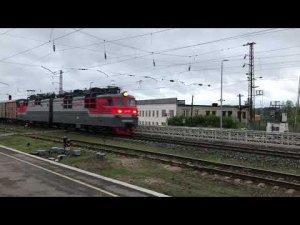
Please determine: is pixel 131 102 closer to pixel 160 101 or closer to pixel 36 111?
pixel 36 111

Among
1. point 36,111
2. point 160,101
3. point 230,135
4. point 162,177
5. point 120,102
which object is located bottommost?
point 162,177

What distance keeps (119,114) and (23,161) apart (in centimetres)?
1446

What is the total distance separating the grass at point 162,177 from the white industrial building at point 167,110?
59.1 meters

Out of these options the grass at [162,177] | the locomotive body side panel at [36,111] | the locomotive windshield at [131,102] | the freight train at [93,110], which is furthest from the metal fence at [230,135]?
the grass at [162,177]

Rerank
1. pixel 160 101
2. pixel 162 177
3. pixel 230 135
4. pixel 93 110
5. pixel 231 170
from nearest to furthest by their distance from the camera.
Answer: pixel 162 177 → pixel 231 170 → pixel 230 135 → pixel 93 110 → pixel 160 101

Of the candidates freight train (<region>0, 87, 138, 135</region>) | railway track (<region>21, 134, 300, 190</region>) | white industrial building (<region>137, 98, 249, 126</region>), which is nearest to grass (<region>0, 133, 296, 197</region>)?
railway track (<region>21, 134, 300, 190</region>)

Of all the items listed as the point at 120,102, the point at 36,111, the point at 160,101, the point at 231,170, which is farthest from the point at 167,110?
the point at 231,170

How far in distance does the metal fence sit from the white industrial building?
39354mm

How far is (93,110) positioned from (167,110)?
163 ft

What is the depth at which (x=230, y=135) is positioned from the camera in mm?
31188

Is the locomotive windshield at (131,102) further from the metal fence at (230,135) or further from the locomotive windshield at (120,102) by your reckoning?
the metal fence at (230,135)
